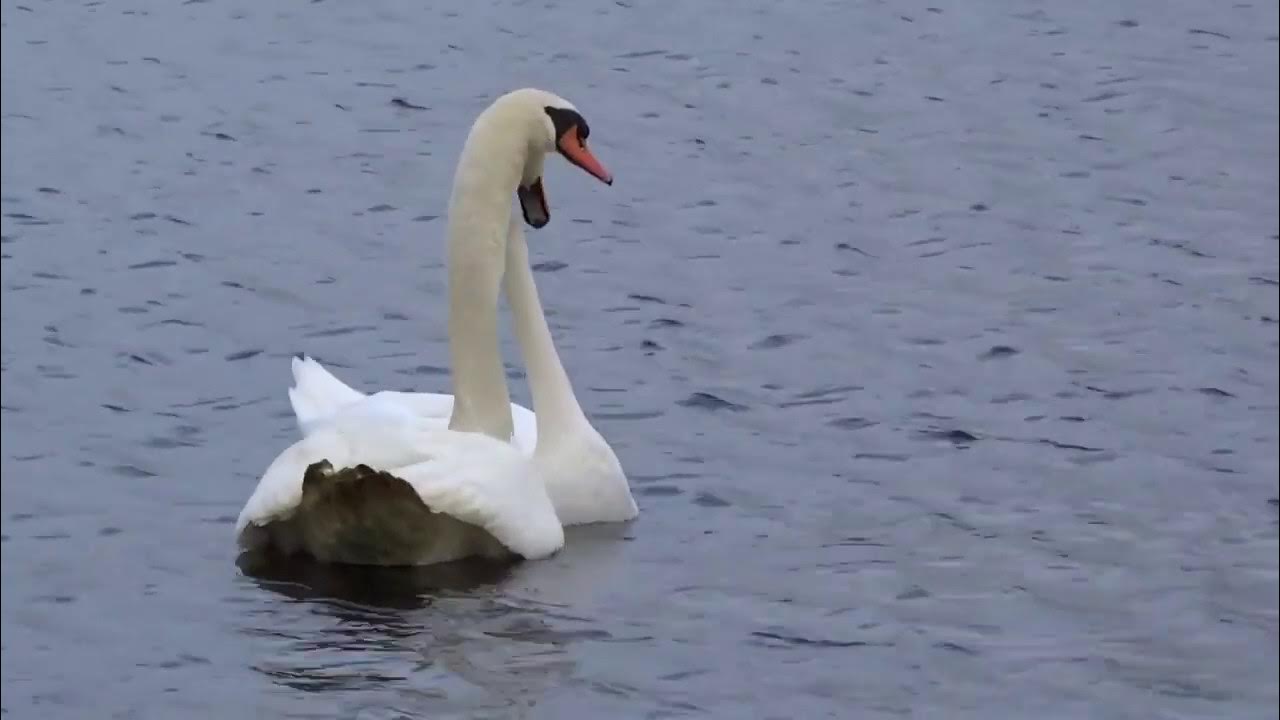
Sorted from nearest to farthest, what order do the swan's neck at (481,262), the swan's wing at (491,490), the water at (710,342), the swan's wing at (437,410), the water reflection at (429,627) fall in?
the water reflection at (429,627) < the water at (710,342) < the swan's wing at (491,490) < the swan's neck at (481,262) < the swan's wing at (437,410)

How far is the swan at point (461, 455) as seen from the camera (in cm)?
1031

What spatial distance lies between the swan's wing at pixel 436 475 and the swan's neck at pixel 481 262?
0.38 m

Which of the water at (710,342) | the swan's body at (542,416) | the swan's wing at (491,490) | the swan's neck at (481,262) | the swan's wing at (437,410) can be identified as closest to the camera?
the water at (710,342)

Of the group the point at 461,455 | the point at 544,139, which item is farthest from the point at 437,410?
the point at 544,139

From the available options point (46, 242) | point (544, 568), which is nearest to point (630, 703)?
point (544, 568)

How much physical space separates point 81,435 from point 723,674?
3.83 meters

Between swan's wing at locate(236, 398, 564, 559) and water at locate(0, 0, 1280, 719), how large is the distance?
7.8 inches

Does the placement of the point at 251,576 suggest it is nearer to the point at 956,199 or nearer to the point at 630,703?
the point at 630,703

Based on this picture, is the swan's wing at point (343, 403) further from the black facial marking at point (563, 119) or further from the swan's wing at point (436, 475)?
the black facial marking at point (563, 119)

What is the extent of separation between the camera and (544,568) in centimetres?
1073

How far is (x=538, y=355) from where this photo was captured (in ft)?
38.9

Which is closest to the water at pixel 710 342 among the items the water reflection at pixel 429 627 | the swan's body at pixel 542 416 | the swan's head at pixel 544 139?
the water reflection at pixel 429 627

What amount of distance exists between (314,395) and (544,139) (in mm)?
1504

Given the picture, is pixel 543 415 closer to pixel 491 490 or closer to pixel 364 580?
pixel 491 490
